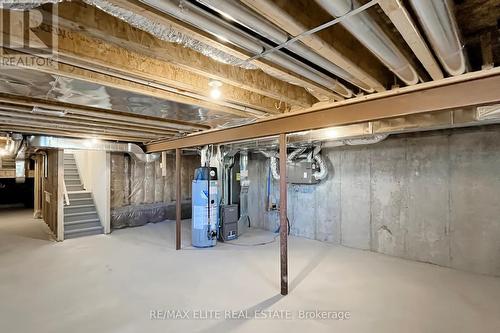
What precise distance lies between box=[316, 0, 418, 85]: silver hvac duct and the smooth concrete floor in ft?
6.93

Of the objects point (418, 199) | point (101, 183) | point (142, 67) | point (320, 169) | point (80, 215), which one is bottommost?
point (80, 215)

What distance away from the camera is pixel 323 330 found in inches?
87.2

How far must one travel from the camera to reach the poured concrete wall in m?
3.38

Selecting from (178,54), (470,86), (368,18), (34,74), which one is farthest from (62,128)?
(470,86)

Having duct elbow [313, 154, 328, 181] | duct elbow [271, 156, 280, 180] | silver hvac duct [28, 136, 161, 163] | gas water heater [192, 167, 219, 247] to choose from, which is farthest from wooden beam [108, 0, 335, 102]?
silver hvac duct [28, 136, 161, 163]

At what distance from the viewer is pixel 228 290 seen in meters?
2.92

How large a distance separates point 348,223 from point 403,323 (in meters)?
2.44

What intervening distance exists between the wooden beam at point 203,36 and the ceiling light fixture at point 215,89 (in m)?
0.55

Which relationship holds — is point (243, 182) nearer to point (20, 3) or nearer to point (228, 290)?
point (228, 290)

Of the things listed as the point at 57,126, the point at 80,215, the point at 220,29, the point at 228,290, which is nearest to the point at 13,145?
the point at 57,126

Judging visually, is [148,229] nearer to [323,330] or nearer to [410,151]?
[323,330]

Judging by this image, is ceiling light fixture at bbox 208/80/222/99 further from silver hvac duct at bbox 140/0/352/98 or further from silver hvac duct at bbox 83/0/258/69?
silver hvac duct at bbox 140/0/352/98

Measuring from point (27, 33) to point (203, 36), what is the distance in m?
0.90

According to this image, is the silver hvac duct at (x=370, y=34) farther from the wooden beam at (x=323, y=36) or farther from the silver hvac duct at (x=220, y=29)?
the silver hvac duct at (x=220, y=29)
